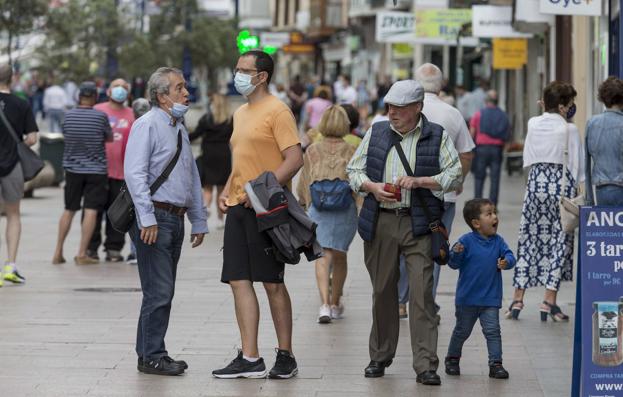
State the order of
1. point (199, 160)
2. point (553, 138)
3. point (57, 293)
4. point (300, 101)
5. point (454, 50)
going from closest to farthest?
point (553, 138)
point (57, 293)
point (199, 160)
point (300, 101)
point (454, 50)

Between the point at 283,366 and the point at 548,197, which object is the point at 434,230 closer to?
the point at 283,366

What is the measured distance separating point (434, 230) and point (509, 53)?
24.7 meters

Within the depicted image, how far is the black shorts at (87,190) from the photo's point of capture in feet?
51.7

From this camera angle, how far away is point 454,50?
5275 centimetres

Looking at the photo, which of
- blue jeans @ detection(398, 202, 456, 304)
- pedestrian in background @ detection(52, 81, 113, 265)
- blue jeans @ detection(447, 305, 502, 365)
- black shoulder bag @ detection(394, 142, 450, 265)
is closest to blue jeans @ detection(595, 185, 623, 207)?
blue jeans @ detection(398, 202, 456, 304)

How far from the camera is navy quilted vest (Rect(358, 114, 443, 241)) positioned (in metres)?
9.40

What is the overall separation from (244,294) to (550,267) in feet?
12.0

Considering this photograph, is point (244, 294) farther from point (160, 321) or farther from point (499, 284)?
point (499, 284)

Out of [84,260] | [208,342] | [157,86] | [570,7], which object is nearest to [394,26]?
[570,7]

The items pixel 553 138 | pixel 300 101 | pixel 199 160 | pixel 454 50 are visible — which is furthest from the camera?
pixel 454 50

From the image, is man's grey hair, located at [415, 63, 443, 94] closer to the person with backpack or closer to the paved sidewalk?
the paved sidewalk

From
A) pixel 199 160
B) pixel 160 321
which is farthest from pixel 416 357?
pixel 199 160

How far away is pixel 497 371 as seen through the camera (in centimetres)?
962

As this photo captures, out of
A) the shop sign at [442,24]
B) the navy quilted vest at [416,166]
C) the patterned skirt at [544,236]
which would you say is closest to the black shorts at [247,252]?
the navy quilted vest at [416,166]
